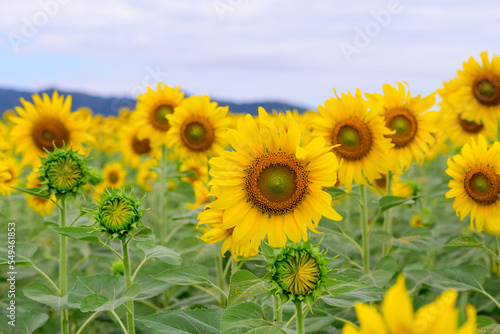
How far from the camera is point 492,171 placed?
7.36ft

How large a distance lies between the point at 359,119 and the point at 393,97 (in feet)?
1.40

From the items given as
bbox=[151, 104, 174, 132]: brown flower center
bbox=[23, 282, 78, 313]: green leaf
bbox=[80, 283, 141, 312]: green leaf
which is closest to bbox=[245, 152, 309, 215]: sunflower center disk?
bbox=[80, 283, 141, 312]: green leaf

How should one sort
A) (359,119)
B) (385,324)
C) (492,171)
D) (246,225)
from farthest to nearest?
(359,119)
(492,171)
(246,225)
(385,324)

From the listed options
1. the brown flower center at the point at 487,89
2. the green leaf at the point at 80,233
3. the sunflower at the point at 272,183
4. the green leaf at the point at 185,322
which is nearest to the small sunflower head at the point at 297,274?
the sunflower at the point at 272,183

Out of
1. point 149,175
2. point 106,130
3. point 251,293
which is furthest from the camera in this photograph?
point 106,130

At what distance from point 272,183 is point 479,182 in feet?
3.77

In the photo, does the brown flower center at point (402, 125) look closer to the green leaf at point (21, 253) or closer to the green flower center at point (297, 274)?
the green flower center at point (297, 274)

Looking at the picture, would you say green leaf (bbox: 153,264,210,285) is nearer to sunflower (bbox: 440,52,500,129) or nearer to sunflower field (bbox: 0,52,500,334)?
sunflower field (bbox: 0,52,500,334)

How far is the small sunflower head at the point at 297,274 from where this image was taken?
1.43 meters

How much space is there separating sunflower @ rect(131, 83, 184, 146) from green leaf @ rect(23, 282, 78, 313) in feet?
5.98

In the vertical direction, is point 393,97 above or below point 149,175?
above

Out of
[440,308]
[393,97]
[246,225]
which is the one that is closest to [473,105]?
[393,97]

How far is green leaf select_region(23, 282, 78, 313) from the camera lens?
6.76 feet

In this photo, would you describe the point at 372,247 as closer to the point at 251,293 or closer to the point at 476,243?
the point at 476,243
